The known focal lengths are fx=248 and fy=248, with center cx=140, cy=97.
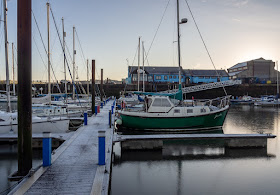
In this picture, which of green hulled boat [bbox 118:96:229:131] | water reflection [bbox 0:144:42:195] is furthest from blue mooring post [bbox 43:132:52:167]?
green hulled boat [bbox 118:96:229:131]

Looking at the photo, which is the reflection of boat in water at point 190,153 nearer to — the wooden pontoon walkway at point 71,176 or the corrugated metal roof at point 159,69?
the wooden pontoon walkway at point 71,176

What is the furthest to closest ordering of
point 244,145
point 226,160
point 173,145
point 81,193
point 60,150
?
1. point 173,145
2. point 244,145
3. point 226,160
4. point 60,150
5. point 81,193

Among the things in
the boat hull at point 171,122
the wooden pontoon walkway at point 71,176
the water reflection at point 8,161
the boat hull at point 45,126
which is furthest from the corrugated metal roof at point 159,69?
the wooden pontoon walkway at point 71,176

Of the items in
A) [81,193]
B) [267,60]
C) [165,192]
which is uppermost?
[267,60]

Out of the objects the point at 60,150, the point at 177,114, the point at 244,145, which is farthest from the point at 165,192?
the point at 177,114

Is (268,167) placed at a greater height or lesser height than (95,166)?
lesser

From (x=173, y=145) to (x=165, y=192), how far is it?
687 centimetres

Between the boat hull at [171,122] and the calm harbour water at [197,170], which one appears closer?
the calm harbour water at [197,170]

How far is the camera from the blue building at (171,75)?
6638 centimetres

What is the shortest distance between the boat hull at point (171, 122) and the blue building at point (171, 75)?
147 ft

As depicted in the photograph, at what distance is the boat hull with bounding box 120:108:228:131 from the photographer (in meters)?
19.4

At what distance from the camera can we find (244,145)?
14578 mm

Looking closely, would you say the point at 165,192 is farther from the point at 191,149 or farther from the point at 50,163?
the point at 191,149

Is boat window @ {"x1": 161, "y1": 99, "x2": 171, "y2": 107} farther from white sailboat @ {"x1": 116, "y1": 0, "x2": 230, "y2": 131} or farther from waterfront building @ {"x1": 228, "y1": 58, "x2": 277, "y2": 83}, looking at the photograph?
waterfront building @ {"x1": 228, "y1": 58, "x2": 277, "y2": 83}
